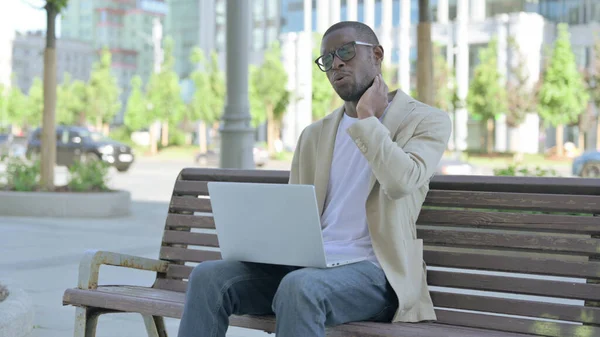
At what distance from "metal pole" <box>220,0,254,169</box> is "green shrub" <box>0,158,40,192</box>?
17.4 ft

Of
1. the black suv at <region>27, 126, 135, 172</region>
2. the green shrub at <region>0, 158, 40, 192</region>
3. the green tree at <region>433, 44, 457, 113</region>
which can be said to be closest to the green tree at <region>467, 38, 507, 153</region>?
the green tree at <region>433, 44, 457, 113</region>

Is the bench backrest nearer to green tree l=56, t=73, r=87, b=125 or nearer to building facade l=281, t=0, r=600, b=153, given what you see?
building facade l=281, t=0, r=600, b=153

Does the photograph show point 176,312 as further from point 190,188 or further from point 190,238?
point 190,188

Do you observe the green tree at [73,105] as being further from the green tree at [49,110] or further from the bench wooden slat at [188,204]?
the bench wooden slat at [188,204]

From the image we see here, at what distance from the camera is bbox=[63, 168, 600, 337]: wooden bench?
308 cm

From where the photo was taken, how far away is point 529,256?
10.6 ft

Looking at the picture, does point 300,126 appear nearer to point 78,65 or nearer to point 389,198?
point 389,198

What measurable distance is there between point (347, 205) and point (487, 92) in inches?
1699

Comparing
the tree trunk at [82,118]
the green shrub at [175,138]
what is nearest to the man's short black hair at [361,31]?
the green shrub at [175,138]

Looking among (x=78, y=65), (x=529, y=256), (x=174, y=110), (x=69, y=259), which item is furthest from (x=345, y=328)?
(x=78, y=65)

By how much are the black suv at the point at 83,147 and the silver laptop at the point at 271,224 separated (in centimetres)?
2683

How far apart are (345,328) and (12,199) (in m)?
11.2

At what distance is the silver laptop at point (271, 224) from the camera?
285 cm

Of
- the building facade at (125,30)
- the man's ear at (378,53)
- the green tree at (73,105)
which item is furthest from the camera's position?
the building facade at (125,30)
